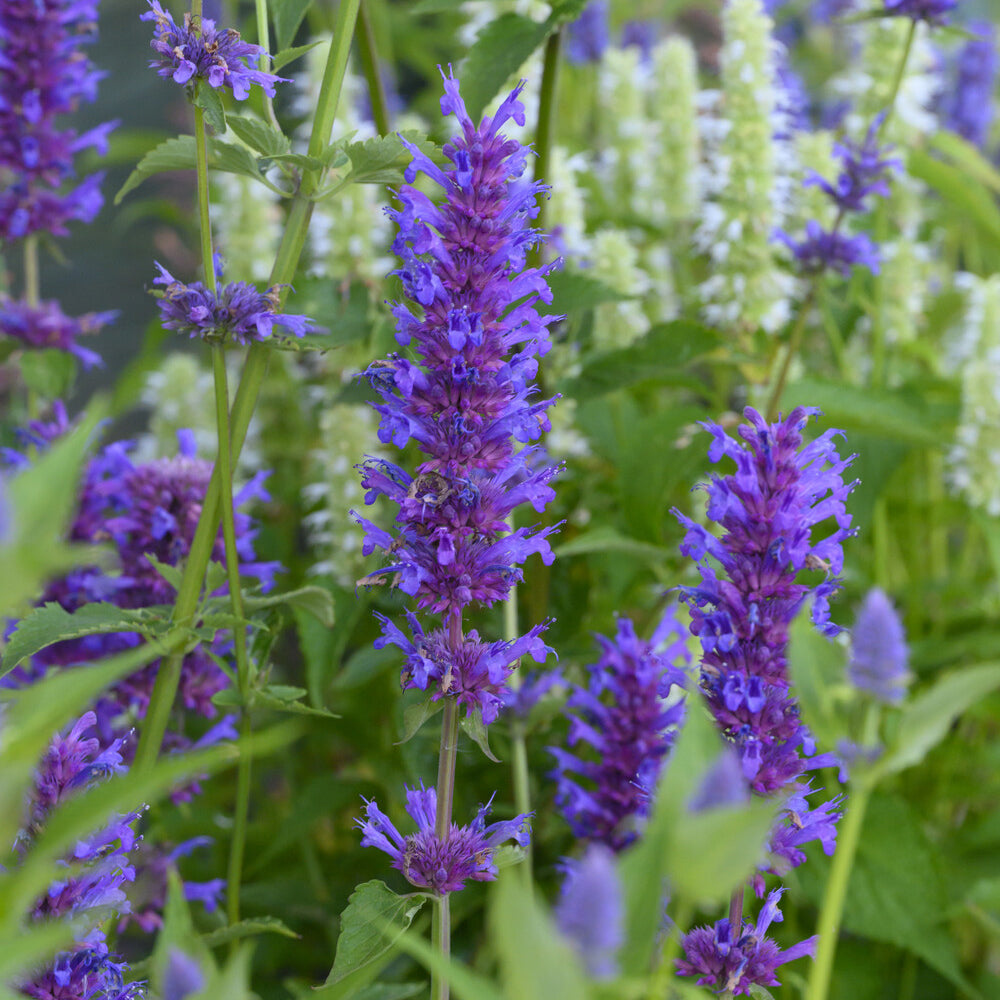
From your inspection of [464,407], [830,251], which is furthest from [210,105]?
[830,251]

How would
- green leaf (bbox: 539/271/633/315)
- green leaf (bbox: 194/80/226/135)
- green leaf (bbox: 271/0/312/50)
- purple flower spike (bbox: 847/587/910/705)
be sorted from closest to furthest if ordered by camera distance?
purple flower spike (bbox: 847/587/910/705)
green leaf (bbox: 194/80/226/135)
green leaf (bbox: 271/0/312/50)
green leaf (bbox: 539/271/633/315)

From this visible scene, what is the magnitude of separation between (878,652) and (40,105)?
1.17m

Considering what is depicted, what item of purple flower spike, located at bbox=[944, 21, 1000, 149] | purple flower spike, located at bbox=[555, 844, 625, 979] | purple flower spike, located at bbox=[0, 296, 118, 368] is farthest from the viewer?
purple flower spike, located at bbox=[944, 21, 1000, 149]

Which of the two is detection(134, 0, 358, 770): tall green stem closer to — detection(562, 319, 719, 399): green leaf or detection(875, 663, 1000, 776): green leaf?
detection(562, 319, 719, 399): green leaf

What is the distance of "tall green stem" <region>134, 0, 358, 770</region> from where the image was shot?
867 mm

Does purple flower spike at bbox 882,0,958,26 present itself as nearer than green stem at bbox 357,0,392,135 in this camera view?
No

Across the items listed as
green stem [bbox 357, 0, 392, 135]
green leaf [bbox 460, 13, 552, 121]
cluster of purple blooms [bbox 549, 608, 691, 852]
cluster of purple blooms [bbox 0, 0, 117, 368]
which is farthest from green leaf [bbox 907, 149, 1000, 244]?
cluster of purple blooms [bbox 0, 0, 117, 368]

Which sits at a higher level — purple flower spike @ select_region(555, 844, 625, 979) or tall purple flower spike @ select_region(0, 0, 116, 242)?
tall purple flower spike @ select_region(0, 0, 116, 242)

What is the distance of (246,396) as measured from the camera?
90cm

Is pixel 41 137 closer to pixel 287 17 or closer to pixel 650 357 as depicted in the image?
pixel 287 17

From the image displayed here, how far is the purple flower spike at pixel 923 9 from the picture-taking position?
1348mm

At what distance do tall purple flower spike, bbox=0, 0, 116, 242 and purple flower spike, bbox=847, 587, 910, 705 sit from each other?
1.12m

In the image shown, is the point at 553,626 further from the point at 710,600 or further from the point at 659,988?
the point at 659,988

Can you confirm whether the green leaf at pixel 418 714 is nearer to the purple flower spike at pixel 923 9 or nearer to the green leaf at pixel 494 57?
the green leaf at pixel 494 57
